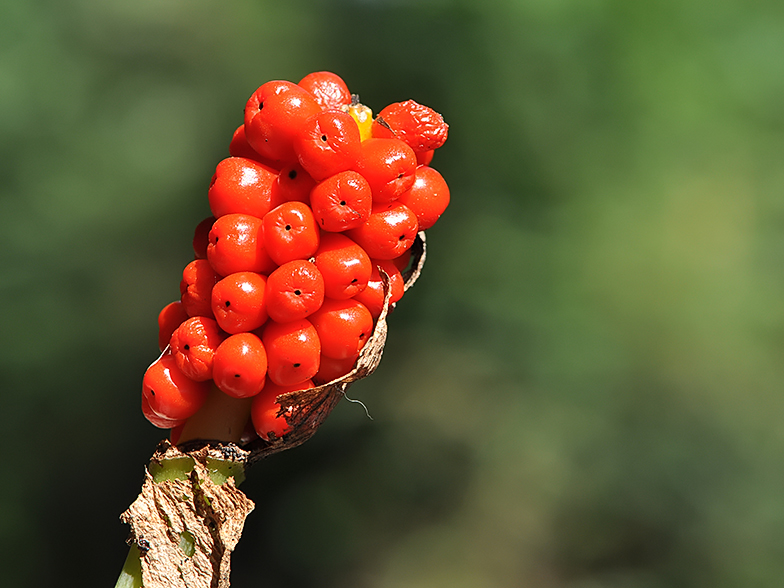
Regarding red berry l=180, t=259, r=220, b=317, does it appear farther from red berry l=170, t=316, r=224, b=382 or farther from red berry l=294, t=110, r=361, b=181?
red berry l=294, t=110, r=361, b=181

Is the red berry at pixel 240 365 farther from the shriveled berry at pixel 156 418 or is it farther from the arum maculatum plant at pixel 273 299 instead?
the shriveled berry at pixel 156 418

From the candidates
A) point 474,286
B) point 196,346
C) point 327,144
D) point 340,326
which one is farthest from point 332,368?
point 474,286

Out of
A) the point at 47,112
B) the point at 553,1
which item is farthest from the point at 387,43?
the point at 47,112

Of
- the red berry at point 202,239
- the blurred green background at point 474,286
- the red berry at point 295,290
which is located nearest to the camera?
the red berry at point 295,290

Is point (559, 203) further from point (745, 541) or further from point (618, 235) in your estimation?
point (745, 541)

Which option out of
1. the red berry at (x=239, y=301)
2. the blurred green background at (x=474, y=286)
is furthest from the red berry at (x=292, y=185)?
the blurred green background at (x=474, y=286)

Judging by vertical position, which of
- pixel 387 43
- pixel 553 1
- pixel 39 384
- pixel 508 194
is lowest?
pixel 39 384

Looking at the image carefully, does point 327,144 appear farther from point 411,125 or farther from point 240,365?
point 240,365
